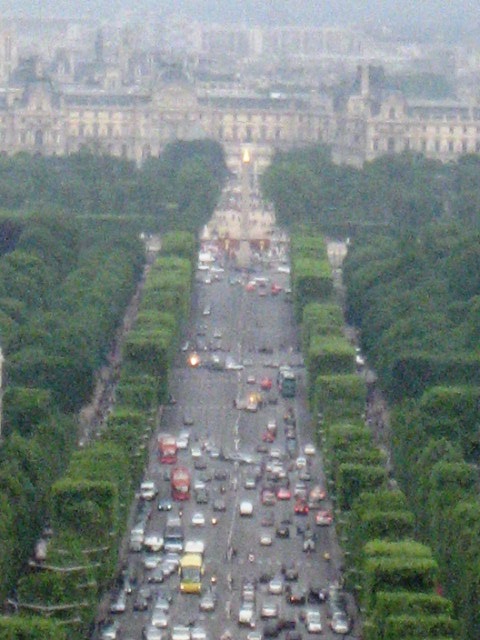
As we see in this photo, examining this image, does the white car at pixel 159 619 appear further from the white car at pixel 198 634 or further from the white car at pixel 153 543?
the white car at pixel 153 543

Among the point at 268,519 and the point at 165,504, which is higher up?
the point at 268,519

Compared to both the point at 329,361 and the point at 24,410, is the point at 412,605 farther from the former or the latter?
the point at 329,361

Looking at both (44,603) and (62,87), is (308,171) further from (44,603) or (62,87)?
(44,603)

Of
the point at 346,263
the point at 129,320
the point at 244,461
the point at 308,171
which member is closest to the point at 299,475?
the point at 244,461

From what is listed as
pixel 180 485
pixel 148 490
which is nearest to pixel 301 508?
pixel 180 485

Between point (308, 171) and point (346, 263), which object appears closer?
point (346, 263)

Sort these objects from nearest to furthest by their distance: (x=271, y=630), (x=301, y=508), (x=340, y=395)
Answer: (x=271, y=630)
(x=301, y=508)
(x=340, y=395)

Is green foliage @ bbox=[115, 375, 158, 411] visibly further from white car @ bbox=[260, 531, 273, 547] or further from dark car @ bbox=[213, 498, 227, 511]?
white car @ bbox=[260, 531, 273, 547]
